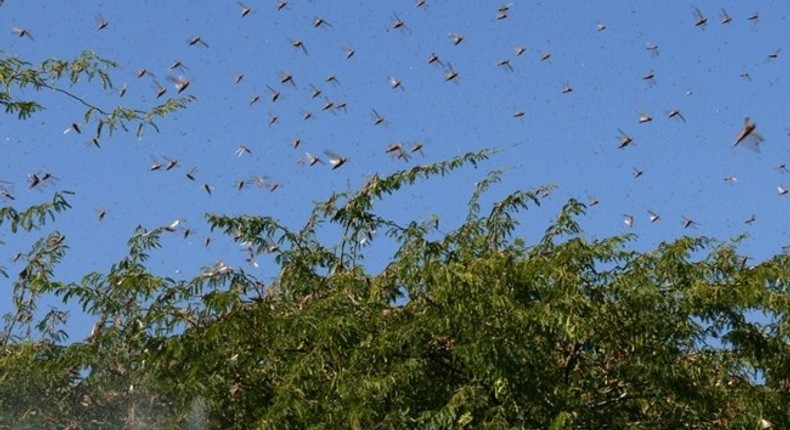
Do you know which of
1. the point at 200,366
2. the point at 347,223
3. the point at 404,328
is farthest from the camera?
the point at 347,223

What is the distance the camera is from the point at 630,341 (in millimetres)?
13562

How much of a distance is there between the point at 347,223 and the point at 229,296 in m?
1.95

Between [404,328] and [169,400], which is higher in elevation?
[169,400]

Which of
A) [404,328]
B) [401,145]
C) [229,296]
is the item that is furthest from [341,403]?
[401,145]

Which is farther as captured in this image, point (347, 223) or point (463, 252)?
point (347, 223)

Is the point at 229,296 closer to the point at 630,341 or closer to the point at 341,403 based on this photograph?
the point at 341,403

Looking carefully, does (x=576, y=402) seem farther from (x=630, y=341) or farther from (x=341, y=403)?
(x=341, y=403)

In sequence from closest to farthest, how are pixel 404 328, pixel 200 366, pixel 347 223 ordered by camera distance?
pixel 404 328 < pixel 200 366 < pixel 347 223

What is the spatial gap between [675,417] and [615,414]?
54cm

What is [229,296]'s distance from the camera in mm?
14727

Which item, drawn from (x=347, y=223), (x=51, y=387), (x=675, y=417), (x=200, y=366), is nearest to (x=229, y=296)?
(x=200, y=366)

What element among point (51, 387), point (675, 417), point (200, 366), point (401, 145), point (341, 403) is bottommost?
point (675, 417)

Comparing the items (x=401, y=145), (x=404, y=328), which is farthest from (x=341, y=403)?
(x=401, y=145)

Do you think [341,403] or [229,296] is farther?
[229,296]
